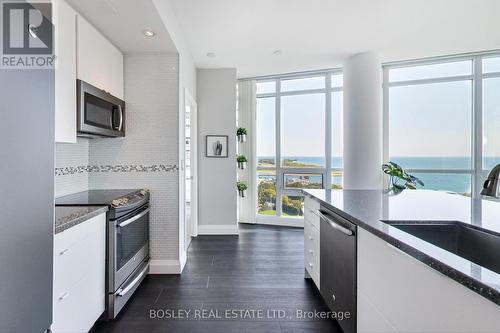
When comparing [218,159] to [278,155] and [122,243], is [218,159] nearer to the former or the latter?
[278,155]

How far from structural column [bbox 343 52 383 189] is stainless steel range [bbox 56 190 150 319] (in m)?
3.19

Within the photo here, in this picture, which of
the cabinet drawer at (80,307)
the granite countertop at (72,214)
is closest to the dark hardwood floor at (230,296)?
the cabinet drawer at (80,307)

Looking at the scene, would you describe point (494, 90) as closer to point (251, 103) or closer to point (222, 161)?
point (251, 103)

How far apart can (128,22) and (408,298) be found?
2.81m

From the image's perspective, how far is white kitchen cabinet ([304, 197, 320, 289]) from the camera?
223 centimetres

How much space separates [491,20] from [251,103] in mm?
3573

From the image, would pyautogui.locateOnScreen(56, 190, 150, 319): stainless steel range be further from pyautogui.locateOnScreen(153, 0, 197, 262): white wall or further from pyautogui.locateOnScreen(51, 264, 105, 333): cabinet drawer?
pyautogui.locateOnScreen(153, 0, 197, 262): white wall

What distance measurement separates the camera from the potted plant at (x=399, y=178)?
3902 millimetres

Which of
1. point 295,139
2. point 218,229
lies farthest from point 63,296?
point 295,139

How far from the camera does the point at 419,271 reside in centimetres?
97

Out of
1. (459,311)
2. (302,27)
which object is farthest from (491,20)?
(459,311)

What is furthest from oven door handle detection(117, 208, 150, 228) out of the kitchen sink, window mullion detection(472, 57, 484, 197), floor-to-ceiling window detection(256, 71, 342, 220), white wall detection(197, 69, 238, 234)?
window mullion detection(472, 57, 484, 197)

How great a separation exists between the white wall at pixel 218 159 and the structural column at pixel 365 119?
1.98 m

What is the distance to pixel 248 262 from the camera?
311cm
